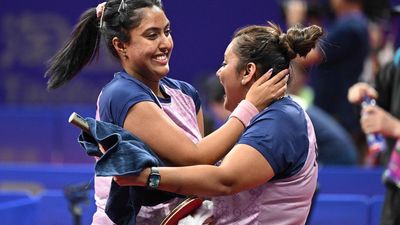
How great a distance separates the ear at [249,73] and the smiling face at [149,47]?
0.29 meters

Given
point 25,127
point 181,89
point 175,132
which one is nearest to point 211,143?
point 175,132

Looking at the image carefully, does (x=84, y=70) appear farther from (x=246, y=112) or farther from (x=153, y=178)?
(x=153, y=178)

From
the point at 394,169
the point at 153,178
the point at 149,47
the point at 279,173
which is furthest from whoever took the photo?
the point at 394,169

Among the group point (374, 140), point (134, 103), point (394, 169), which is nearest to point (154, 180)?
point (134, 103)

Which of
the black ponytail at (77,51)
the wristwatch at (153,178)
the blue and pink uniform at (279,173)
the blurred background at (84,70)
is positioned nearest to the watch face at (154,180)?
the wristwatch at (153,178)

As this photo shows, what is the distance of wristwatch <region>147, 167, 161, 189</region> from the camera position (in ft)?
9.21

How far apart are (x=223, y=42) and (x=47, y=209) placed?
412 cm

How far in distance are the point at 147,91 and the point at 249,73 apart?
0.35 metres

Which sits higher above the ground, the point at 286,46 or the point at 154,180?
the point at 286,46

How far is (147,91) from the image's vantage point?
3.11 meters

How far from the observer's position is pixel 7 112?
27.7 feet

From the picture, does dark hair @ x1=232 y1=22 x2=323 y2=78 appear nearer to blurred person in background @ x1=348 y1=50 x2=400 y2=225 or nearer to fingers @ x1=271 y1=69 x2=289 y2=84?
fingers @ x1=271 y1=69 x2=289 y2=84

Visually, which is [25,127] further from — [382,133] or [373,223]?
[382,133]

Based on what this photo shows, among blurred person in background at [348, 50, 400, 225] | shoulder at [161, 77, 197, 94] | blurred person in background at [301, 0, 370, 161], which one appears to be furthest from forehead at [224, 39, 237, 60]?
blurred person in background at [301, 0, 370, 161]
